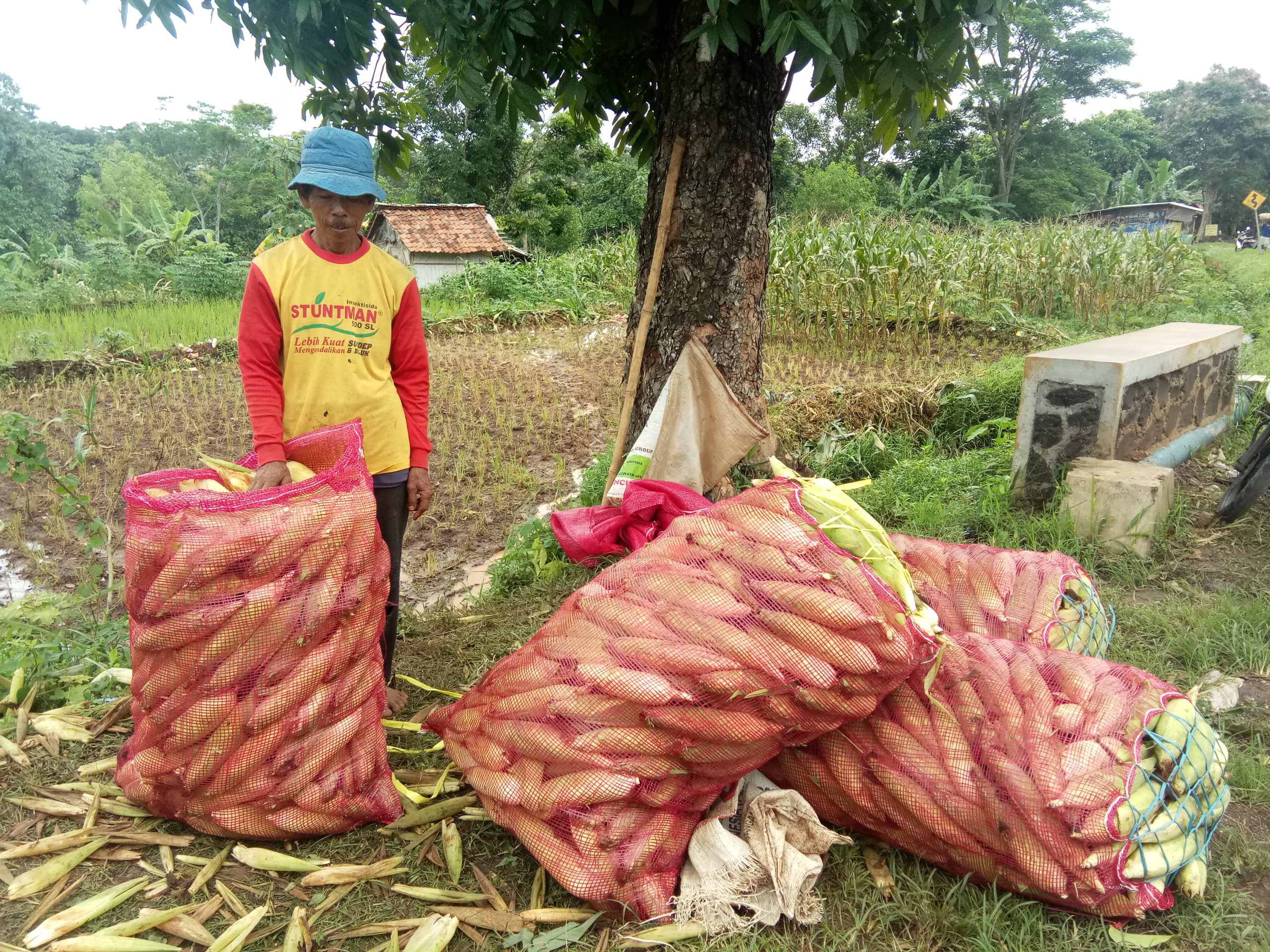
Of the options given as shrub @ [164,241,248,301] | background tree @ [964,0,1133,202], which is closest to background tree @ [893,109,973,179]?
background tree @ [964,0,1133,202]

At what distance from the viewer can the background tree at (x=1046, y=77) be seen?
36.9m

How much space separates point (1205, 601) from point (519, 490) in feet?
12.3

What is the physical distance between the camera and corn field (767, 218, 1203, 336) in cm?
920

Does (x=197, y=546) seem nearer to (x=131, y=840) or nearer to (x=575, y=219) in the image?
(x=131, y=840)

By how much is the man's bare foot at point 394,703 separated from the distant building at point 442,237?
1719cm

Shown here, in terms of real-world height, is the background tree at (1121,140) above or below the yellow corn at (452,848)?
above

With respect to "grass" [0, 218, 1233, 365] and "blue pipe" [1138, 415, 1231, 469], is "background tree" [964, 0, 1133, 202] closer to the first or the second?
"grass" [0, 218, 1233, 365]

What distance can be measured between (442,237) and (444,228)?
42 cm

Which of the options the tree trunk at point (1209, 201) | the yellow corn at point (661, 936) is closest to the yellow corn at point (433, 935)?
the yellow corn at point (661, 936)

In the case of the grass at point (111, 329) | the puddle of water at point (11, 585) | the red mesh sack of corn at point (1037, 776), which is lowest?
Answer: the puddle of water at point (11, 585)

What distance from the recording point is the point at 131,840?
2.05 metres

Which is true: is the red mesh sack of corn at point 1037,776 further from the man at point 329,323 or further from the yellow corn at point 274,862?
the man at point 329,323

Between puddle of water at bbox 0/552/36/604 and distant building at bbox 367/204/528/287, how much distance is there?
1511 cm

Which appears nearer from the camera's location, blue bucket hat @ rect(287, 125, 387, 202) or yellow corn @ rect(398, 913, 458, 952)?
yellow corn @ rect(398, 913, 458, 952)
